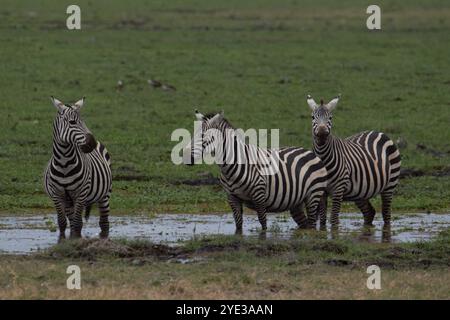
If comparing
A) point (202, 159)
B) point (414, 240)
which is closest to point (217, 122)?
point (202, 159)

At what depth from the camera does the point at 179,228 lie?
43.1 feet

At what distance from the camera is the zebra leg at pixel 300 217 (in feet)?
42.7

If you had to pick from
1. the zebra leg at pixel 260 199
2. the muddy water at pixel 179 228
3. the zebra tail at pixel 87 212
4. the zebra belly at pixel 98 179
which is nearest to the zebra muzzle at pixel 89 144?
the zebra belly at pixel 98 179

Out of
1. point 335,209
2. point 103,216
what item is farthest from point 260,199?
point 103,216

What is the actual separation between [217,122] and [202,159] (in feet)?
1.53

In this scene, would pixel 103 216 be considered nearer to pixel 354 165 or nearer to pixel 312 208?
pixel 312 208

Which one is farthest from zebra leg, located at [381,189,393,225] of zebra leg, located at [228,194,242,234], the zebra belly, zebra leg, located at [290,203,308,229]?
the zebra belly

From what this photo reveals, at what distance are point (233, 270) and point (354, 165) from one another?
370 cm

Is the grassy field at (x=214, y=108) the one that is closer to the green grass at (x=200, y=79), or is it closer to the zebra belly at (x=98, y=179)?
the green grass at (x=200, y=79)

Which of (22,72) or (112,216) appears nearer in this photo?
(112,216)

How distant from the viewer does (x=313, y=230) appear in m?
12.8

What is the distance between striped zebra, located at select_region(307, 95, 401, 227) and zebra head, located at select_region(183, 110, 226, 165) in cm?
131
